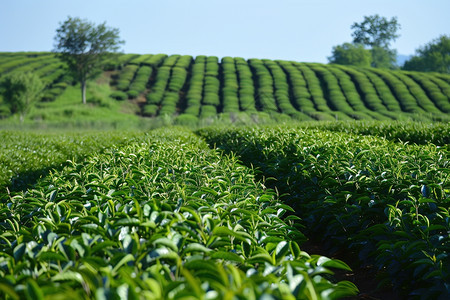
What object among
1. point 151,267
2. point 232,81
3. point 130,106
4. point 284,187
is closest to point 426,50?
point 232,81

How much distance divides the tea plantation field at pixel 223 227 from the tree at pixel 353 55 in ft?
215

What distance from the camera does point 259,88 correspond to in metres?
38.8

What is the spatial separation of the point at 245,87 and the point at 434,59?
40.7 m

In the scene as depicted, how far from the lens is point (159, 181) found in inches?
129

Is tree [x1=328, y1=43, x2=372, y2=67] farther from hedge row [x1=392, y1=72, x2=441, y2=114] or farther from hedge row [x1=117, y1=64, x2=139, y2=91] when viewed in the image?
hedge row [x1=117, y1=64, x2=139, y2=91]

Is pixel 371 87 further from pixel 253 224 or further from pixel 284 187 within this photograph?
pixel 253 224

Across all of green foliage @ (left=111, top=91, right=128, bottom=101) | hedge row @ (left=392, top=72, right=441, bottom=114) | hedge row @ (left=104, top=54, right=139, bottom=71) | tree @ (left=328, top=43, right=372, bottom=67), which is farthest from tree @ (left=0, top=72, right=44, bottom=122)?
tree @ (left=328, top=43, right=372, bottom=67)

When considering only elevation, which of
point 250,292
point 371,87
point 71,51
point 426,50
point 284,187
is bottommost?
point 284,187

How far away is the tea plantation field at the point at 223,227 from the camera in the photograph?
1.40 meters

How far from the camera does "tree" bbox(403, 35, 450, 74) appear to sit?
62469mm

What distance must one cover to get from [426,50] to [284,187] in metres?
72.7

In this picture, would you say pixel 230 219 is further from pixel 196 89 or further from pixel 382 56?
pixel 382 56

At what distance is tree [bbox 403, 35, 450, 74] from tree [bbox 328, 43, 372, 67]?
7.53m

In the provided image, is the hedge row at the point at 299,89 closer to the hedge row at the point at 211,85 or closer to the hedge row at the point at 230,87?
the hedge row at the point at 230,87
